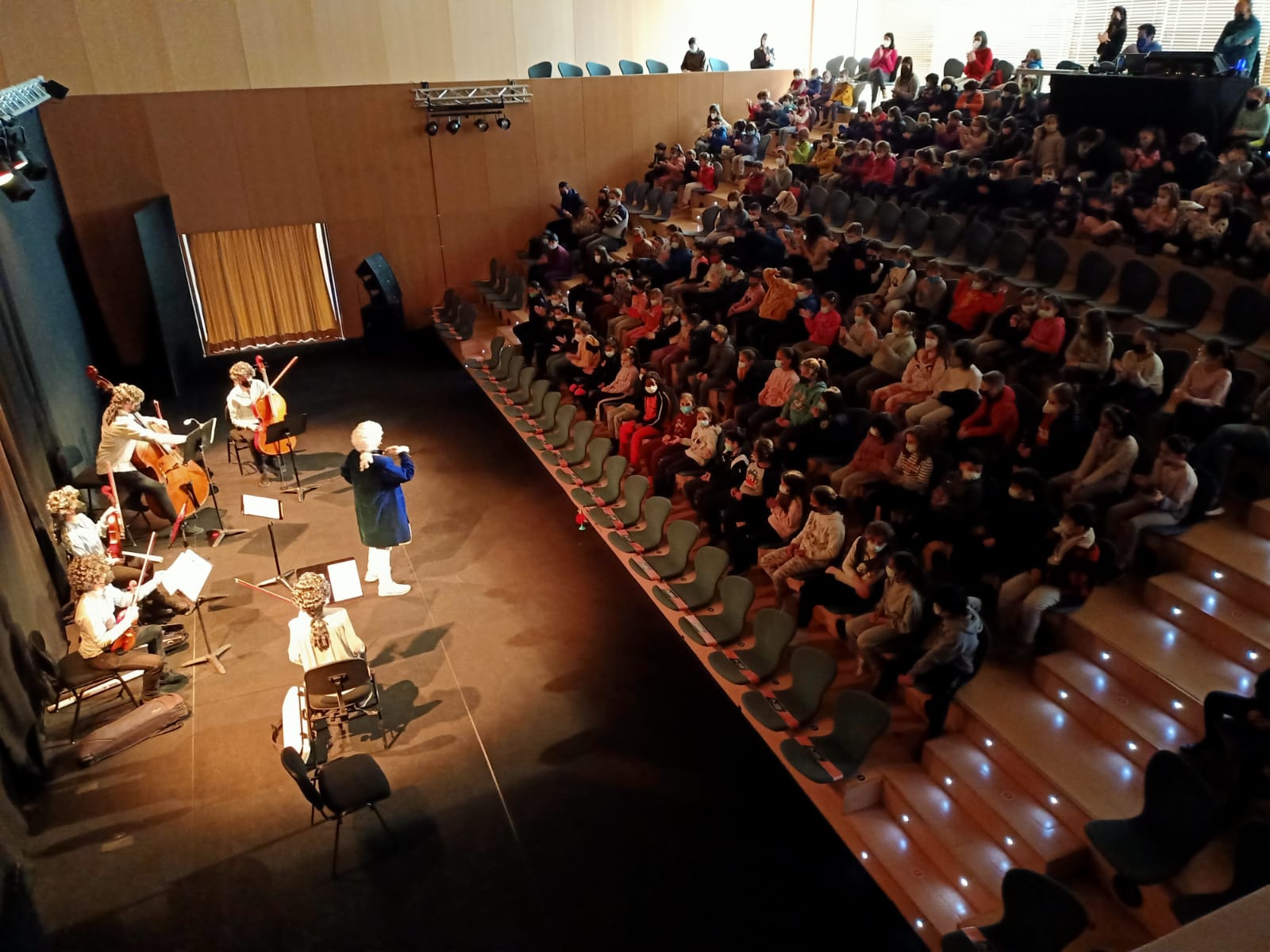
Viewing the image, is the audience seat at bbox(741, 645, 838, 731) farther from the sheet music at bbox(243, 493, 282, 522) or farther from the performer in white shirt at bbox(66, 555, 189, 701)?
the performer in white shirt at bbox(66, 555, 189, 701)

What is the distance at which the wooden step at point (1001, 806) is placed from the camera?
4.57 m

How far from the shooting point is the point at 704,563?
6.86m

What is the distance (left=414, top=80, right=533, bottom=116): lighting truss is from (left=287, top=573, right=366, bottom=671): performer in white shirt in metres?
10.5

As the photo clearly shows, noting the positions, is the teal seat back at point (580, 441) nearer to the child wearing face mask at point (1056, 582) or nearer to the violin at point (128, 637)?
the violin at point (128, 637)

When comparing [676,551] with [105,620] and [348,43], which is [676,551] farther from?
[348,43]

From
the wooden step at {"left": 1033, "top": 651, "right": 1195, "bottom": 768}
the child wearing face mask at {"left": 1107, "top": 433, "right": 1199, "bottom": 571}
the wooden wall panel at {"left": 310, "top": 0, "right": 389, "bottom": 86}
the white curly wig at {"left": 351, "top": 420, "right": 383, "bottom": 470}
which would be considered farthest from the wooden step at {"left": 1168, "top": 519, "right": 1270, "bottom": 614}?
the wooden wall panel at {"left": 310, "top": 0, "right": 389, "bottom": 86}

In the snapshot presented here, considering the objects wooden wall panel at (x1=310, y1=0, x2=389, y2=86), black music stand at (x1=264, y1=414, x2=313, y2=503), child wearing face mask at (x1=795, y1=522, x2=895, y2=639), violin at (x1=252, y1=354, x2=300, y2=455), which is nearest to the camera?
child wearing face mask at (x1=795, y1=522, x2=895, y2=639)

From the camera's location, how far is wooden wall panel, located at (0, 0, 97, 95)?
12500 millimetres

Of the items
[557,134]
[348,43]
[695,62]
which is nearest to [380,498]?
[557,134]

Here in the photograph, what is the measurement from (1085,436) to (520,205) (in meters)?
11.2

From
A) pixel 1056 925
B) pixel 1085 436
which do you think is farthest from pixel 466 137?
pixel 1056 925

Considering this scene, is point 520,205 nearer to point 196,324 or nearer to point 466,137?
point 466,137

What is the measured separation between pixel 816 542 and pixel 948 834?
2.15m

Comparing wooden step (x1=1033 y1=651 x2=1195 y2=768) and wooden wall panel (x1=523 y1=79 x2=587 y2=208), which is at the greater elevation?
wooden wall panel (x1=523 y1=79 x2=587 y2=208)
